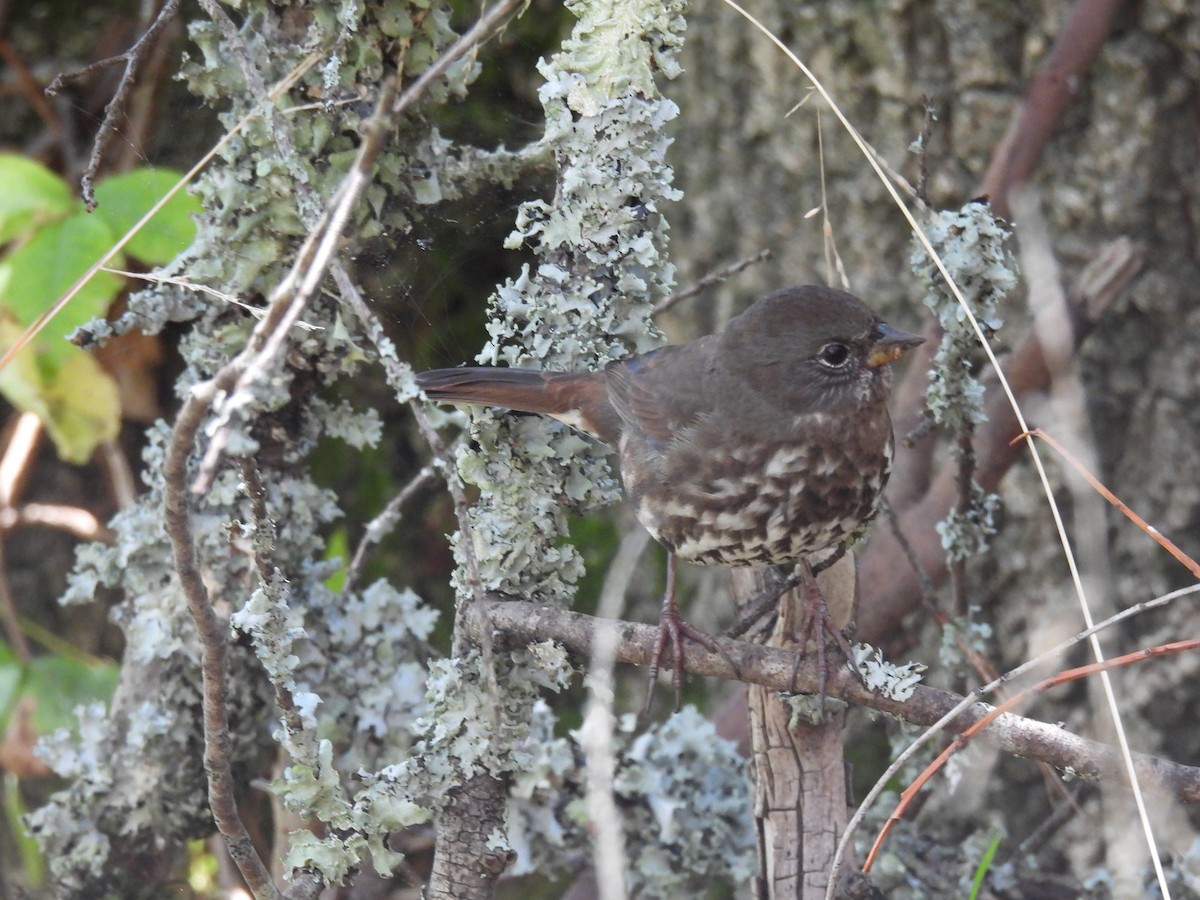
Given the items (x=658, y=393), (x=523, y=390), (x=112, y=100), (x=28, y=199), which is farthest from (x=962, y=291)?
(x=28, y=199)

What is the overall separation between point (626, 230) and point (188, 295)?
2.65ft

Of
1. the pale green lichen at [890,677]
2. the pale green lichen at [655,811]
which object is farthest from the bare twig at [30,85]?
the pale green lichen at [890,677]

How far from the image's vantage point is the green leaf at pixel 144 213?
2.71m

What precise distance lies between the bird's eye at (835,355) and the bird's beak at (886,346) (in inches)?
1.6

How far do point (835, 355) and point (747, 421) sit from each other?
201 millimetres

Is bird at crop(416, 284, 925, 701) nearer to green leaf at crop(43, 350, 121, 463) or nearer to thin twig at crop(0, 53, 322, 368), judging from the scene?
thin twig at crop(0, 53, 322, 368)

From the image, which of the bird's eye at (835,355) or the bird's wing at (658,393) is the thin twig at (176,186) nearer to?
the bird's wing at (658,393)

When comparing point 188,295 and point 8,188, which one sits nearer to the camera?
point 188,295

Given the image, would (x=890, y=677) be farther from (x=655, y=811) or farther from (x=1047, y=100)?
(x=1047, y=100)

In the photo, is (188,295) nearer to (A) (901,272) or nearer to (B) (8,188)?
(B) (8,188)

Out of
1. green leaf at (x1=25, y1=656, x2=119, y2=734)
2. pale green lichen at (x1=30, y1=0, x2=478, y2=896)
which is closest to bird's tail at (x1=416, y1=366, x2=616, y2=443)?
pale green lichen at (x1=30, y1=0, x2=478, y2=896)

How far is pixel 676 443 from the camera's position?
240cm

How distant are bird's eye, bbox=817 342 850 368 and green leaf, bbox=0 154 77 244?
1656mm

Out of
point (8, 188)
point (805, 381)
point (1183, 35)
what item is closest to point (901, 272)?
point (1183, 35)
